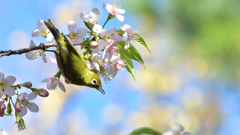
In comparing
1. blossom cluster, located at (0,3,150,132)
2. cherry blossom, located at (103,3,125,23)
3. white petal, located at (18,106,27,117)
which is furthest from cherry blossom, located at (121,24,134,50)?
white petal, located at (18,106,27,117)

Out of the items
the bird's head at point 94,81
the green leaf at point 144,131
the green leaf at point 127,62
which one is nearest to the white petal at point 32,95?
the bird's head at point 94,81

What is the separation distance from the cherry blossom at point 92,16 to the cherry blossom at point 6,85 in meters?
0.24

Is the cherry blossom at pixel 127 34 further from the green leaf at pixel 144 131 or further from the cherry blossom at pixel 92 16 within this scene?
the green leaf at pixel 144 131

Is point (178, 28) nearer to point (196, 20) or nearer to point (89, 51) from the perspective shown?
point (196, 20)

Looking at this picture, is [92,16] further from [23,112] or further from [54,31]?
[23,112]

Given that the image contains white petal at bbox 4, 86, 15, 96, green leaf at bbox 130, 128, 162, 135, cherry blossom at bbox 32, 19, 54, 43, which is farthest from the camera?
cherry blossom at bbox 32, 19, 54, 43

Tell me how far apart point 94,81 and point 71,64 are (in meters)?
0.08

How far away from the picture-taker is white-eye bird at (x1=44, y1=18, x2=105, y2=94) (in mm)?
725

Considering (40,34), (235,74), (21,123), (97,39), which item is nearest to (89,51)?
(97,39)

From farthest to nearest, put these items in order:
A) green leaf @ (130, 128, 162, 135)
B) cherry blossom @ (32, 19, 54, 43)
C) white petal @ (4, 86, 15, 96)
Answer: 1. cherry blossom @ (32, 19, 54, 43)
2. white petal @ (4, 86, 15, 96)
3. green leaf @ (130, 128, 162, 135)

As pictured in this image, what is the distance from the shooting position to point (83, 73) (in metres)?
0.74

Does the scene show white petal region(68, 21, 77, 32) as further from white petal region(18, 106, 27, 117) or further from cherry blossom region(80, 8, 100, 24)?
white petal region(18, 106, 27, 117)

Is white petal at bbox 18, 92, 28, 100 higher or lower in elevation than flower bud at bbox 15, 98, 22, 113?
higher

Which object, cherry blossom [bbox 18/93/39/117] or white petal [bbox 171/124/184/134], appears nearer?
white petal [bbox 171/124/184/134]
